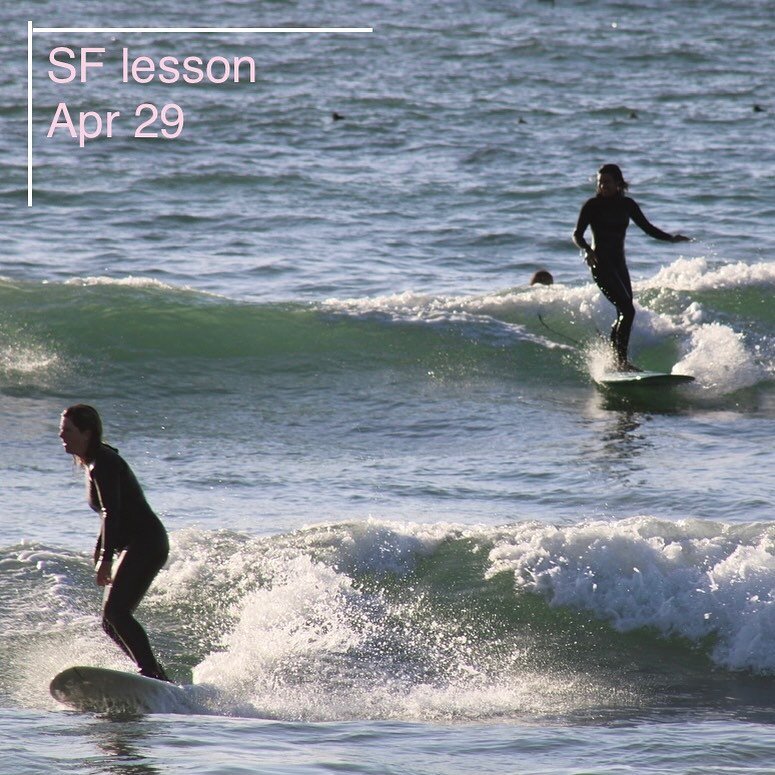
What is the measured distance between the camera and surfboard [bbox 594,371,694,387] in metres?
13.5

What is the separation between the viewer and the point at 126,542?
7172 millimetres

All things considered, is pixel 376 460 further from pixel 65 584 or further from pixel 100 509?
pixel 100 509

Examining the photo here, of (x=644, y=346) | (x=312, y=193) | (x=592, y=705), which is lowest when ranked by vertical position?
(x=592, y=705)

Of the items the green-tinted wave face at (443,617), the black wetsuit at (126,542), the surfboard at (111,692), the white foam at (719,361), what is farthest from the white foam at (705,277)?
the surfboard at (111,692)

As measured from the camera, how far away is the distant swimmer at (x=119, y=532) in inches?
273

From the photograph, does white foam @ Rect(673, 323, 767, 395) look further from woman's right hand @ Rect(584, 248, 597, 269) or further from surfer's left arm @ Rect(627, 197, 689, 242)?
surfer's left arm @ Rect(627, 197, 689, 242)

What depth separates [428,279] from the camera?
62.7 ft

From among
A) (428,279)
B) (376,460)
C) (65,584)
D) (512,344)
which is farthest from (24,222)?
(65,584)

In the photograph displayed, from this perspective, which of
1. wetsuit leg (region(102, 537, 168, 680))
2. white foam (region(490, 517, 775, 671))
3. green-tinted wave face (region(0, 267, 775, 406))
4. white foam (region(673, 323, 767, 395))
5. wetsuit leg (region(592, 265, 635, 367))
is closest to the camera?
wetsuit leg (region(102, 537, 168, 680))

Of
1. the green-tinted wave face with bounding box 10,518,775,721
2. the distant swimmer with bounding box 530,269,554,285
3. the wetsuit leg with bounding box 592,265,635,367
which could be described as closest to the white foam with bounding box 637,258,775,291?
the distant swimmer with bounding box 530,269,554,285

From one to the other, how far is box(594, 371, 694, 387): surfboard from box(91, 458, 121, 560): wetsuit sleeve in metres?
7.48

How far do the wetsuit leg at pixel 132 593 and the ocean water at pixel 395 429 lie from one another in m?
0.37

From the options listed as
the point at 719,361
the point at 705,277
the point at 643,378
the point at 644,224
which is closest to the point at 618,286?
the point at 644,224

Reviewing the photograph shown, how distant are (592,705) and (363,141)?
2118 cm
